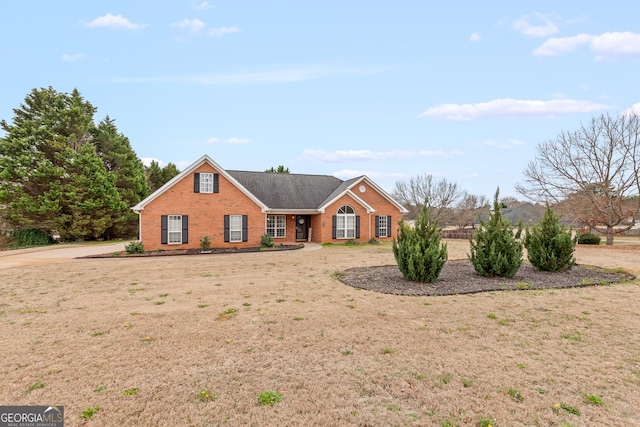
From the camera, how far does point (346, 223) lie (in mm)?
24969

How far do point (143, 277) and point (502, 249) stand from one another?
11992 mm

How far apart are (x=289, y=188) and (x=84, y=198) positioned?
1612 centimetres

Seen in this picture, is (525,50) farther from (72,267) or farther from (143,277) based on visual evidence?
(72,267)

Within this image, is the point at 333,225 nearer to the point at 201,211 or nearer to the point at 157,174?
the point at 201,211

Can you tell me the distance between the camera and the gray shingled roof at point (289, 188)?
25516 millimetres

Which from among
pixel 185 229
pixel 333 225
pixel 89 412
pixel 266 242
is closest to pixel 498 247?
pixel 89 412

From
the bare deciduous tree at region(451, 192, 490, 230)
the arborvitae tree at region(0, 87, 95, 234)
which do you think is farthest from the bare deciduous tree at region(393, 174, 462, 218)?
the arborvitae tree at region(0, 87, 95, 234)

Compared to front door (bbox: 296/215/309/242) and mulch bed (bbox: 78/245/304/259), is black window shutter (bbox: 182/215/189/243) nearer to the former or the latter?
mulch bed (bbox: 78/245/304/259)

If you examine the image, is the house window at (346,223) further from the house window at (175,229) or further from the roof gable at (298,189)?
the house window at (175,229)

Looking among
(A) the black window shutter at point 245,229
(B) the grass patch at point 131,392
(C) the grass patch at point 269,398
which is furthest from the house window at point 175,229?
(C) the grass patch at point 269,398

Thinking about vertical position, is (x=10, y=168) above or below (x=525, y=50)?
below

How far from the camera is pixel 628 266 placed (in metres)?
13.9

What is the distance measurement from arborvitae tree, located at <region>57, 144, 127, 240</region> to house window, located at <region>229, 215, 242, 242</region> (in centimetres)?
1294

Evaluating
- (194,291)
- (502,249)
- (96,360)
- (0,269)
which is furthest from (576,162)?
(0,269)
